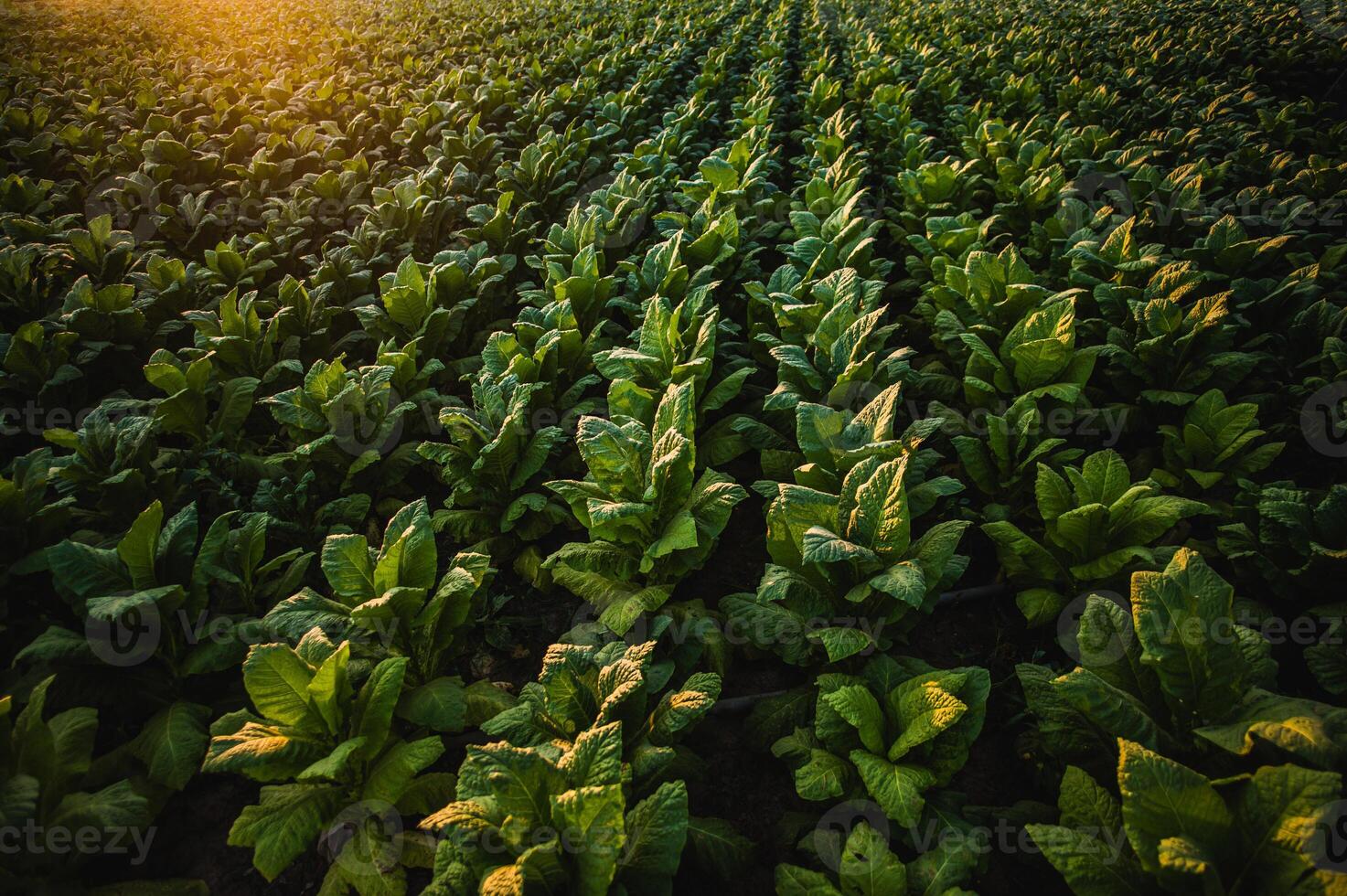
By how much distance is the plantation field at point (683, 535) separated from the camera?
192 cm

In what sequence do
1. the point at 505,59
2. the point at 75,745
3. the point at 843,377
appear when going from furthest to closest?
the point at 505,59 < the point at 843,377 < the point at 75,745

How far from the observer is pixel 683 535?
254cm

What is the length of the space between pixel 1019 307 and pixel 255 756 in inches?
157

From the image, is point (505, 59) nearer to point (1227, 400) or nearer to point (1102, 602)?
point (1227, 400)

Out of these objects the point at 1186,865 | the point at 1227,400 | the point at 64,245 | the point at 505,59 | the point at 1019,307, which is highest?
the point at 505,59

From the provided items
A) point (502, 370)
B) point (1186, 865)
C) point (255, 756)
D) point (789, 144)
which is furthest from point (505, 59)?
point (1186, 865)

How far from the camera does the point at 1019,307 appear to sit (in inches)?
145

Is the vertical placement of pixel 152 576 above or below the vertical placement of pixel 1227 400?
above

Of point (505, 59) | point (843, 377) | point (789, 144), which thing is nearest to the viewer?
point (843, 377)

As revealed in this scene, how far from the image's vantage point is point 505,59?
10258 mm

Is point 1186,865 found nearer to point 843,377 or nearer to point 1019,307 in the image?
point 843,377

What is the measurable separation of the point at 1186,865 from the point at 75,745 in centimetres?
315

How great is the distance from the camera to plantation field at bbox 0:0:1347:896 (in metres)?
1.92

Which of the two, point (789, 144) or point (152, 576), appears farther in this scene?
point (789, 144)
